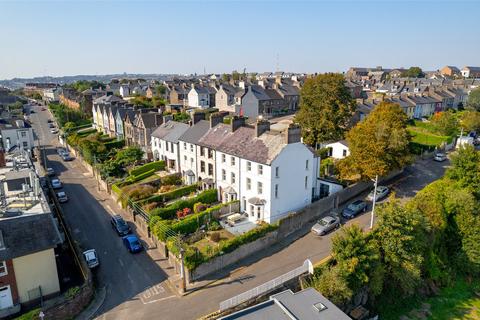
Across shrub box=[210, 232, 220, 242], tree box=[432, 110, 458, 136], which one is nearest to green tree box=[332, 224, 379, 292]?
shrub box=[210, 232, 220, 242]

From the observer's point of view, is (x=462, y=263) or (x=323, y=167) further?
(x=323, y=167)

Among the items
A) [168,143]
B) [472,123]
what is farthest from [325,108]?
[472,123]

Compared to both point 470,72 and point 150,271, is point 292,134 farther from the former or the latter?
point 470,72

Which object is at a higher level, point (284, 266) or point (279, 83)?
point (279, 83)

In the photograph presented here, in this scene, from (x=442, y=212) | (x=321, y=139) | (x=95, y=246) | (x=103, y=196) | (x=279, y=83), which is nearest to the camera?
(x=95, y=246)

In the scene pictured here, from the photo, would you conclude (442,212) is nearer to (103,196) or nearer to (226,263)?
(226,263)

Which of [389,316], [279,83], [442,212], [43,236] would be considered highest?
[279,83]

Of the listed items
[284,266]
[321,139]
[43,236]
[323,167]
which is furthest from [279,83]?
[43,236]
